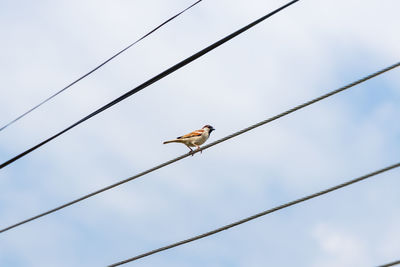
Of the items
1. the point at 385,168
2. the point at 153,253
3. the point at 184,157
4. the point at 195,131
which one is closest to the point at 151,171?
the point at 184,157

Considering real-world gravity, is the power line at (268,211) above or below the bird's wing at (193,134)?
below

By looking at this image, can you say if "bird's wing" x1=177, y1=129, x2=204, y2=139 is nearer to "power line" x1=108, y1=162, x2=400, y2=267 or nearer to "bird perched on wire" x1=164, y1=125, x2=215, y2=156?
"bird perched on wire" x1=164, y1=125, x2=215, y2=156

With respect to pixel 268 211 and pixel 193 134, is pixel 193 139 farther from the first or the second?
pixel 268 211

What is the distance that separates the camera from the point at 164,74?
8.20m

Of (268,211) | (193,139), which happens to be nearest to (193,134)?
(193,139)

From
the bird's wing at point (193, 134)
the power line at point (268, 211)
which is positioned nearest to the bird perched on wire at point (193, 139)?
the bird's wing at point (193, 134)

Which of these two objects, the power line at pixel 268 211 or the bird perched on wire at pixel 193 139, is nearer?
the power line at pixel 268 211

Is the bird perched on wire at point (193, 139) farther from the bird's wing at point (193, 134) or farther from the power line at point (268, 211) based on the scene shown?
the power line at point (268, 211)

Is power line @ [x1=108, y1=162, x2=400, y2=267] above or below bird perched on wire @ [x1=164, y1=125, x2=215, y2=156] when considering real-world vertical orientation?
below

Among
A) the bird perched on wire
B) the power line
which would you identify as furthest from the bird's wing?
the power line

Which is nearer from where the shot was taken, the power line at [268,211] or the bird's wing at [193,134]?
the power line at [268,211]

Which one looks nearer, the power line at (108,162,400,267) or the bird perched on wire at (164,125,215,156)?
the power line at (108,162,400,267)

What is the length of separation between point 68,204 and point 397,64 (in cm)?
454

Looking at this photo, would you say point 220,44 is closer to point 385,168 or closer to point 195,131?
point 385,168
